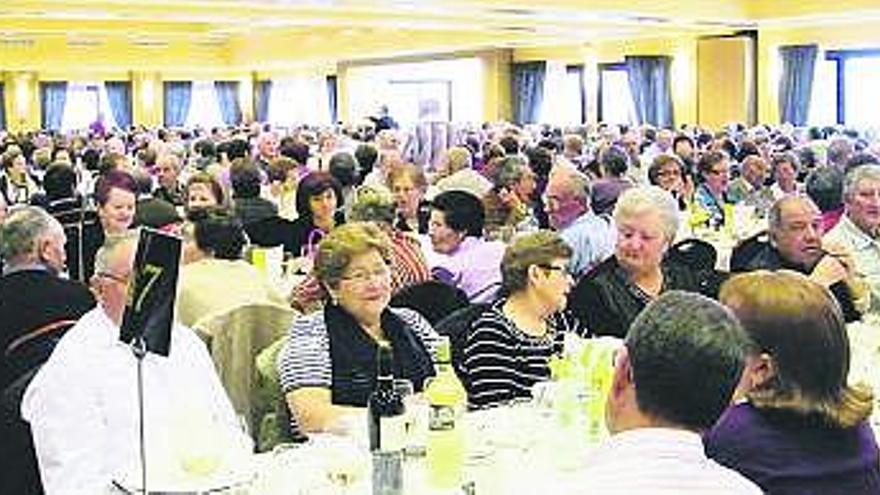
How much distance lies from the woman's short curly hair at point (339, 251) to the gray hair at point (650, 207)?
4.96ft

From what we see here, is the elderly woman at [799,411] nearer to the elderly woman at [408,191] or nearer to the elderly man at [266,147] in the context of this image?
the elderly woman at [408,191]

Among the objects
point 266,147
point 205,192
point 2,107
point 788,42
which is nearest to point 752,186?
point 205,192

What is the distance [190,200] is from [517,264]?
144 inches

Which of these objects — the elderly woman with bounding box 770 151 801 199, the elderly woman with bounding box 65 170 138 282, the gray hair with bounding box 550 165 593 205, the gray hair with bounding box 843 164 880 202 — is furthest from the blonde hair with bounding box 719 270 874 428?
the elderly woman with bounding box 770 151 801 199

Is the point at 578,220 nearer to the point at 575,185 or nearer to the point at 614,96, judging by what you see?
the point at 575,185

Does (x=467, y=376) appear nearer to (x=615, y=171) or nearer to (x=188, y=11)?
(x=615, y=171)

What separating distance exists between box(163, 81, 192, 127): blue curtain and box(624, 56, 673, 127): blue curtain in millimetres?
14560

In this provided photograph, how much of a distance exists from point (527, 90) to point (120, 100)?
12.3 metres

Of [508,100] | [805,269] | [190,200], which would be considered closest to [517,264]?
[805,269]

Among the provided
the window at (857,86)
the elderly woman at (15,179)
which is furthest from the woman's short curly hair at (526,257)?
the window at (857,86)

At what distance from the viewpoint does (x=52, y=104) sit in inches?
1211

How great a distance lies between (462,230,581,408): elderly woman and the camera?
3998mm

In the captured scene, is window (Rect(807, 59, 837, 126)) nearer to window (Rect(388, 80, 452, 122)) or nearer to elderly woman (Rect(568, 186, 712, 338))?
window (Rect(388, 80, 452, 122))

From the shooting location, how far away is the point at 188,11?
15.1 meters
